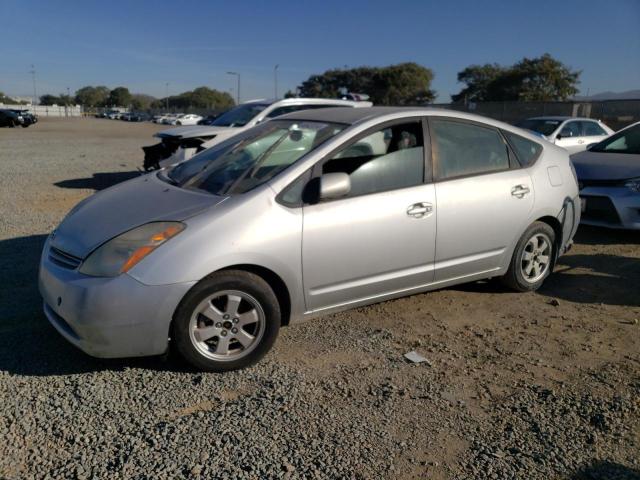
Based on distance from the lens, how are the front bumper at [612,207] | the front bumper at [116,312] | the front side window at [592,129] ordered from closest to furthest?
the front bumper at [116,312] < the front bumper at [612,207] < the front side window at [592,129]

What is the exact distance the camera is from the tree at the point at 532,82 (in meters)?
52.2

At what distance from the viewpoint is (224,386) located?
334 cm

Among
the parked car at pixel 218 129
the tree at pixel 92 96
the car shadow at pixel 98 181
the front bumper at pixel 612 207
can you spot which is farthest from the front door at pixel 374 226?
the tree at pixel 92 96

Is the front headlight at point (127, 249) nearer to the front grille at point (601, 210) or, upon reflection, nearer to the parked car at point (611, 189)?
the parked car at point (611, 189)

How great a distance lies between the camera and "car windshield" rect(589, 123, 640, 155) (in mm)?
7892

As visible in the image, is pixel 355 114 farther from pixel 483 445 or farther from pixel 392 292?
pixel 483 445

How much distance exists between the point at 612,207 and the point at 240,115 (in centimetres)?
663

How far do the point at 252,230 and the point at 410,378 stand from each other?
1348 millimetres

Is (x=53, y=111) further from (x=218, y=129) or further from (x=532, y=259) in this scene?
(x=532, y=259)

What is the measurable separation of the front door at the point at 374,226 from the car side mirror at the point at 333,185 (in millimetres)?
82

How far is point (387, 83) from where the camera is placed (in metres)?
73.4

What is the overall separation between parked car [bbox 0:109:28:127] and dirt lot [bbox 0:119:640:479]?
1699 inches

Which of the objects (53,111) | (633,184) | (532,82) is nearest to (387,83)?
(532,82)

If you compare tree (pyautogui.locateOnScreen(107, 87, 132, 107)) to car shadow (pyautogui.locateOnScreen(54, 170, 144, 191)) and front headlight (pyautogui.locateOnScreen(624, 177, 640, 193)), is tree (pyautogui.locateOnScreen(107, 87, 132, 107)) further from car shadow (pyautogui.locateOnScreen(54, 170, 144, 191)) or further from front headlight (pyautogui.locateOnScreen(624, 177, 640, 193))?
front headlight (pyautogui.locateOnScreen(624, 177, 640, 193))
